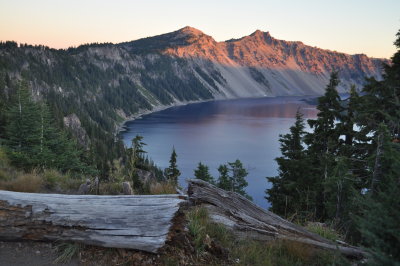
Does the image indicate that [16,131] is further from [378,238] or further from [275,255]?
[378,238]

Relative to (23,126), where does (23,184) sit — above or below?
below

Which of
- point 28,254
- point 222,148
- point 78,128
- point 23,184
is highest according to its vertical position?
point 23,184

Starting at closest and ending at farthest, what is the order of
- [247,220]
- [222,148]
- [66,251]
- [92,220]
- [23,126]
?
[66,251], [92,220], [247,220], [23,126], [222,148]

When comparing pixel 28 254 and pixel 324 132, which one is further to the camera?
pixel 324 132

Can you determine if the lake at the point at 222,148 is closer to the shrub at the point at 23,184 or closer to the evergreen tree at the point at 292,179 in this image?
the evergreen tree at the point at 292,179

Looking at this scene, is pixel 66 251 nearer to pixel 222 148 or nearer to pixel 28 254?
pixel 28 254

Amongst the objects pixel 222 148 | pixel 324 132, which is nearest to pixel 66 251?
pixel 324 132

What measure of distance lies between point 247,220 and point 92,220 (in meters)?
3.25

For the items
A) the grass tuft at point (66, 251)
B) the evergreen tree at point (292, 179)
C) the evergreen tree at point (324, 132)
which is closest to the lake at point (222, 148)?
the evergreen tree at point (292, 179)

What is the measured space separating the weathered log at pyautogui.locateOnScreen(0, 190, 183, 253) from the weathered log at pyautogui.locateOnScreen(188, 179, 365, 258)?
0.93m

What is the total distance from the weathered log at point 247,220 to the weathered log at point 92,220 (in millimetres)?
925

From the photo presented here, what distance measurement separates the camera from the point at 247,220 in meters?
6.25

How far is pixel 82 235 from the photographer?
4945 mm

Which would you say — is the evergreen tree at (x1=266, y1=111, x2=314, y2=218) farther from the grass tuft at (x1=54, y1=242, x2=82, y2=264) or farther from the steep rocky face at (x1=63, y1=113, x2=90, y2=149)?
the steep rocky face at (x1=63, y1=113, x2=90, y2=149)
